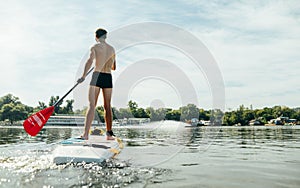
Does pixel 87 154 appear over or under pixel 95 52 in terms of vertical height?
under

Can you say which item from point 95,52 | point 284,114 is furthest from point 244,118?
point 95,52

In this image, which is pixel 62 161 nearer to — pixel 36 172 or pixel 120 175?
pixel 36 172

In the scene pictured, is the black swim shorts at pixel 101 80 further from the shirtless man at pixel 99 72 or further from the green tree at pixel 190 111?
the green tree at pixel 190 111

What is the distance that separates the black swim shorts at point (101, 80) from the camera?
7039 millimetres

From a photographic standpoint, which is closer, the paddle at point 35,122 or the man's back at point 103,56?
the man's back at point 103,56

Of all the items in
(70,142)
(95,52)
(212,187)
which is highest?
(95,52)

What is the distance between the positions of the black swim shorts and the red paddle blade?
1900mm

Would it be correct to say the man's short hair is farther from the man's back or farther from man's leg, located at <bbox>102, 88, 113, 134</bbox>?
man's leg, located at <bbox>102, 88, 113, 134</bbox>

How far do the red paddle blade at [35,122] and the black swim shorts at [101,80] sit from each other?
74.8 inches

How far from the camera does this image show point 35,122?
750 cm

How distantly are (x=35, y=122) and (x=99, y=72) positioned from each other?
238 centimetres

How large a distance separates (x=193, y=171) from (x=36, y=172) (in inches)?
113

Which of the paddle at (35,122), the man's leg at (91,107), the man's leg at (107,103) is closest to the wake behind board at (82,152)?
the man's leg at (91,107)

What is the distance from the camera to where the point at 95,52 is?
7.06 metres
